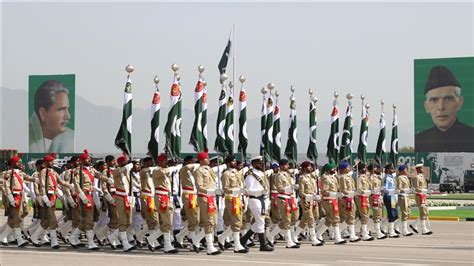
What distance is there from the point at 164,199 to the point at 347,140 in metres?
8.49

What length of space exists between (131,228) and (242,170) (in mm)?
2529

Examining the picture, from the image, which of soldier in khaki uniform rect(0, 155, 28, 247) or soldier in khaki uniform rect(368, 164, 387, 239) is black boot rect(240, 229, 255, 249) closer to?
soldier in khaki uniform rect(0, 155, 28, 247)

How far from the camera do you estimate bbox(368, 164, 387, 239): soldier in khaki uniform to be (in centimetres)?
2245

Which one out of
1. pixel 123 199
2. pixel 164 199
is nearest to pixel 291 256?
pixel 164 199

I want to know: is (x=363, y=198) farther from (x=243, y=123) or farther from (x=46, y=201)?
(x=46, y=201)

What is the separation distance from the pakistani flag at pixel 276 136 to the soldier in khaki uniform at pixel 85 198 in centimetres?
446

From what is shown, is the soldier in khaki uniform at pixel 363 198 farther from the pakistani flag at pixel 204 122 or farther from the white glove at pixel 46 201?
the white glove at pixel 46 201

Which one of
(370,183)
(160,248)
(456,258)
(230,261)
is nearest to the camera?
(230,261)

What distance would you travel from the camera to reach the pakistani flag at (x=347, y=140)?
2478 centimetres

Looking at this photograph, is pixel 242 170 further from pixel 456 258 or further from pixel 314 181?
pixel 456 258

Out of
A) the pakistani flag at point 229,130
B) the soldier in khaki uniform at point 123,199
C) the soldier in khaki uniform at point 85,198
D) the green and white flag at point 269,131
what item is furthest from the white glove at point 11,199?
the green and white flag at point 269,131

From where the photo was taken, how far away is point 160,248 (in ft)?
60.3

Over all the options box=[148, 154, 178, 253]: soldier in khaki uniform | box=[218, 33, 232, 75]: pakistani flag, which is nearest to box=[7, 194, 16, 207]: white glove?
box=[148, 154, 178, 253]: soldier in khaki uniform

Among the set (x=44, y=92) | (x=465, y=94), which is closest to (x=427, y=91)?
(x=465, y=94)
